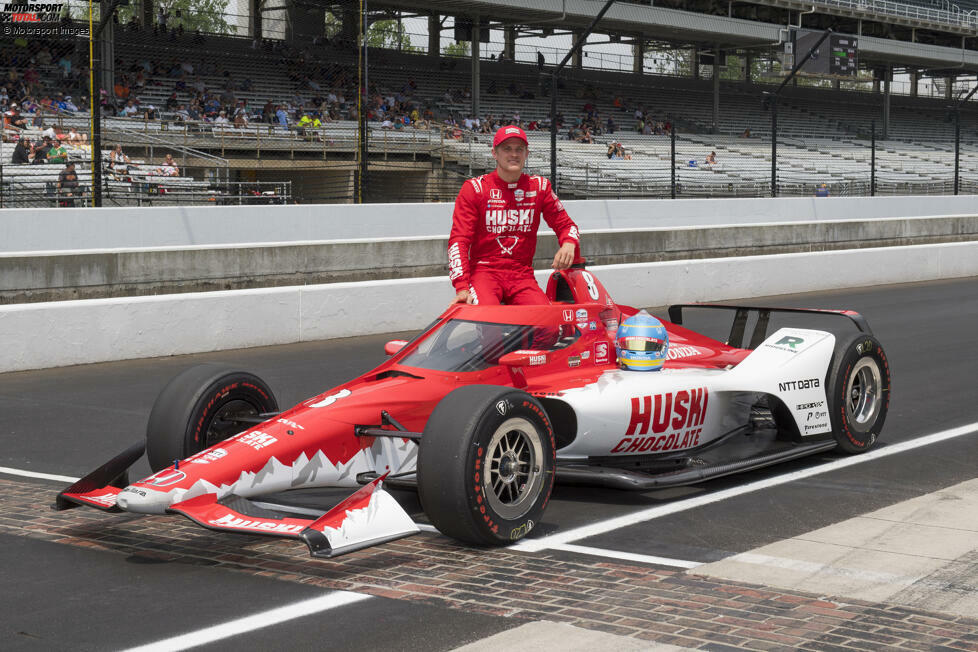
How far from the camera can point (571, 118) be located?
43.5 m

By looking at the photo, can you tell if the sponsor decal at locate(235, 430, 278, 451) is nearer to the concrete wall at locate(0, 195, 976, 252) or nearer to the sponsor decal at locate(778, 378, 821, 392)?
the sponsor decal at locate(778, 378, 821, 392)

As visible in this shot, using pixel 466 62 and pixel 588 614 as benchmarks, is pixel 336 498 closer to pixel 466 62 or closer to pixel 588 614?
pixel 588 614

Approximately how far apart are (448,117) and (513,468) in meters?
34.4

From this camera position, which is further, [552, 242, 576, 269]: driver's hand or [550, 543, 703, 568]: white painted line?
[552, 242, 576, 269]: driver's hand

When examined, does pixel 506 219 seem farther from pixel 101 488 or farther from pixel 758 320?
pixel 101 488

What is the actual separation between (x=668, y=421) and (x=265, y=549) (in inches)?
95.3

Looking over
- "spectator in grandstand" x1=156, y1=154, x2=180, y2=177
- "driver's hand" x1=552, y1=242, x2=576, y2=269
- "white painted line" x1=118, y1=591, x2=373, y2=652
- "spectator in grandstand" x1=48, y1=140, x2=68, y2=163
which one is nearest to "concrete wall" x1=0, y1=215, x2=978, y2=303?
"spectator in grandstand" x1=48, y1=140, x2=68, y2=163

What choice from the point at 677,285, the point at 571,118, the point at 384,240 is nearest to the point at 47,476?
the point at 384,240

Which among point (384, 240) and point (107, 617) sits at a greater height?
point (384, 240)

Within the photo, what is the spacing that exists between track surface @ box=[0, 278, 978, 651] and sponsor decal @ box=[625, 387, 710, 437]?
1.22 ft

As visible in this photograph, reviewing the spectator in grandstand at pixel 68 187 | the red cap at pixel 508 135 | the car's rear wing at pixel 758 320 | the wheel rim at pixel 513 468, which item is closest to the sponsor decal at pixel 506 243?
the red cap at pixel 508 135

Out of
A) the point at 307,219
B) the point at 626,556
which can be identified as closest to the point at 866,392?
the point at 626,556

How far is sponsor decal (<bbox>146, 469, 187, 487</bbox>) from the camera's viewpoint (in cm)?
553

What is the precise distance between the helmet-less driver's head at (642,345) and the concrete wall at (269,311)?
6.85 metres
